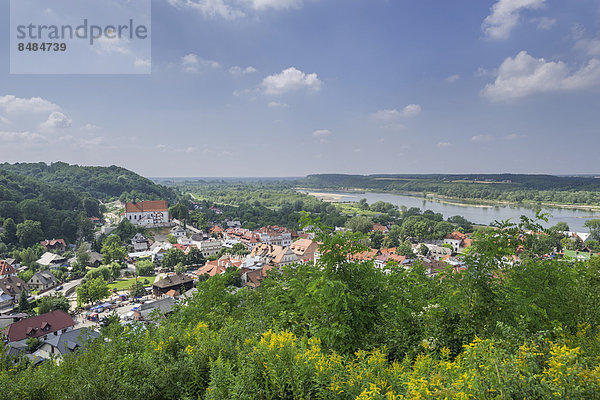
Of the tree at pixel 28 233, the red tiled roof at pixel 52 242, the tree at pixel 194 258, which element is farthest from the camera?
the red tiled roof at pixel 52 242

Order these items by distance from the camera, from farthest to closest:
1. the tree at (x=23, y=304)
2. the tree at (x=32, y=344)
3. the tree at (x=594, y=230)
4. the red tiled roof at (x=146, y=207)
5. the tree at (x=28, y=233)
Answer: the red tiled roof at (x=146, y=207)
the tree at (x=28, y=233)
the tree at (x=594, y=230)
the tree at (x=23, y=304)
the tree at (x=32, y=344)

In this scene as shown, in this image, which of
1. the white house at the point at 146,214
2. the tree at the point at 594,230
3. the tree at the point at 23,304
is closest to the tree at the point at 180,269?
the tree at the point at 23,304

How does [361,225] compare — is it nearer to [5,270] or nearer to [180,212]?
[180,212]

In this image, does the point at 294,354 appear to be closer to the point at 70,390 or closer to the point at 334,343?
the point at 334,343

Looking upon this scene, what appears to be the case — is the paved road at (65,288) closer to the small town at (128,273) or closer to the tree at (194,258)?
the small town at (128,273)

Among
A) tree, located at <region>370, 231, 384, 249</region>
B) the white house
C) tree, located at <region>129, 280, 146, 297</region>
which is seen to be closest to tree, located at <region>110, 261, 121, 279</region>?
tree, located at <region>129, 280, 146, 297</region>

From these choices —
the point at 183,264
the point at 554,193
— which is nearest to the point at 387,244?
the point at 183,264

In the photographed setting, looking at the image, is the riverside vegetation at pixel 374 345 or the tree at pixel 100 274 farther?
the tree at pixel 100 274
